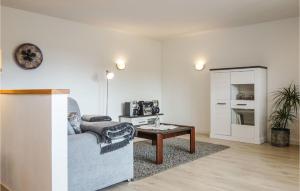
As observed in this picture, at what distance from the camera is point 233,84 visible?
5.41 metres

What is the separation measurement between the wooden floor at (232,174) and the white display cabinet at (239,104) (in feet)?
2.77

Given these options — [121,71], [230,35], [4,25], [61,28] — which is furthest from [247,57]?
[4,25]

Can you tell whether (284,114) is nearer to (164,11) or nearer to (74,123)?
(164,11)

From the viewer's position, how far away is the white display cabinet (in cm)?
510

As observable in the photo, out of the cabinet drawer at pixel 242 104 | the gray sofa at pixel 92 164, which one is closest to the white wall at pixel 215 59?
the cabinet drawer at pixel 242 104

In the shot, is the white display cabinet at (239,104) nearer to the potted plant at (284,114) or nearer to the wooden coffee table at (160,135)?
the potted plant at (284,114)

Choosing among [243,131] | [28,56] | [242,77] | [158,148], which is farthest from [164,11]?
[243,131]

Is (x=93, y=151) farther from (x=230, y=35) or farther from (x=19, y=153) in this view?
(x=230, y=35)

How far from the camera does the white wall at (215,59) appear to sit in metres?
5.04

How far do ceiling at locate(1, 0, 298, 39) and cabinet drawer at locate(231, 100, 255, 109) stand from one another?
160 centimetres

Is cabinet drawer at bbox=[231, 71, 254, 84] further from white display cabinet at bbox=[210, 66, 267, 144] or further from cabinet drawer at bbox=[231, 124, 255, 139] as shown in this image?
cabinet drawer at bbox=[231, 124, 255, 139]

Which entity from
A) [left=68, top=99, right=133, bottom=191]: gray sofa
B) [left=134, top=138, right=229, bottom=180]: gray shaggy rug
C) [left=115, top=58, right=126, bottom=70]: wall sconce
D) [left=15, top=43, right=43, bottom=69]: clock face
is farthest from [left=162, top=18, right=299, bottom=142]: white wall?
[left=68, top=99, right=133, bottom=191]: gray sofa

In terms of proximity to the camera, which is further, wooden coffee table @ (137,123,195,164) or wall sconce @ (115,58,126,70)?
wall sconce @ (115,58,126,70)

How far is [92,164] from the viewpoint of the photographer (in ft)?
8.61
